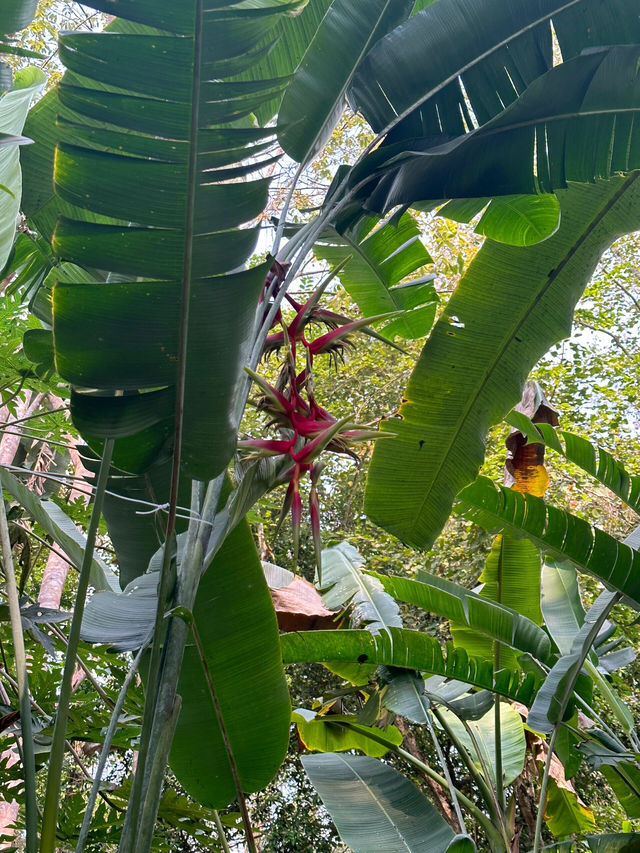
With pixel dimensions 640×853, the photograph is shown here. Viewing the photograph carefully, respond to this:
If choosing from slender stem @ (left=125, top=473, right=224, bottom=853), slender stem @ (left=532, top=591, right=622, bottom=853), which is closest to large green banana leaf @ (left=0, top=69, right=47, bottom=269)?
slender stem @ (left=125, top=473, right=224, bottom=853)

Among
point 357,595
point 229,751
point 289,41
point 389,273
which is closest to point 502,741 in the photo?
point 357,595

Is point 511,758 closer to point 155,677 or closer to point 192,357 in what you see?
point 155,677

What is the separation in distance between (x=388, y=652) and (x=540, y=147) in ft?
4.38

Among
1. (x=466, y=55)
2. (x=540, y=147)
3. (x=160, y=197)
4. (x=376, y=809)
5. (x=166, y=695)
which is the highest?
(x=466, y=55)

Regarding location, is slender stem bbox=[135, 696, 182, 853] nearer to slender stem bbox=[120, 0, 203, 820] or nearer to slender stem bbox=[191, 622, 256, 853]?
slender stem bbox=[120, 0, 203, 820]

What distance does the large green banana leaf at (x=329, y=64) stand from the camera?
3.82ft

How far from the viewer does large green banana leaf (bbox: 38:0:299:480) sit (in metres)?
0.77

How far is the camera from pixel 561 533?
78.1 inches

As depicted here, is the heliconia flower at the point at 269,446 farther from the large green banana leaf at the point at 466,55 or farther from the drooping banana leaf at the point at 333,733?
the drooping banana leaf at the point at 333,733

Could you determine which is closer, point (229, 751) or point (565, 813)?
point (229, 751)

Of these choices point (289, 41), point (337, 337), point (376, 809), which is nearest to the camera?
point (337, 337)

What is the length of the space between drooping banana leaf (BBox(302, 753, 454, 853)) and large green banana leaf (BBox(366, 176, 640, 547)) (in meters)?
0.66

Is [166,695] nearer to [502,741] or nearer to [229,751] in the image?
[229,751]

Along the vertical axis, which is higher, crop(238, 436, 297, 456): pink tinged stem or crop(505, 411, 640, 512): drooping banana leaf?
crop(505, 411, 640, 512): drooping banana leaf
